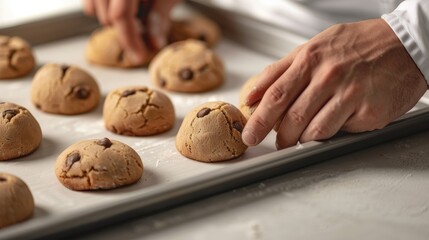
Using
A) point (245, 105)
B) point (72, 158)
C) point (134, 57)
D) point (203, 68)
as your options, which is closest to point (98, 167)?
point (72, 158)

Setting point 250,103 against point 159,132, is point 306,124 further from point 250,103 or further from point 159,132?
point 159,132

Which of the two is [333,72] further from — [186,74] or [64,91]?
[64,91]

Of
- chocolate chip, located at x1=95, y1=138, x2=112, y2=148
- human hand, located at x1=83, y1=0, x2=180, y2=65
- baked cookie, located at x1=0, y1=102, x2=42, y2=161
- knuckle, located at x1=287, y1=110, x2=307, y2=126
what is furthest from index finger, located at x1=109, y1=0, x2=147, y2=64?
knuckle, located at x1=287, y1=110, x2=307, y2=126

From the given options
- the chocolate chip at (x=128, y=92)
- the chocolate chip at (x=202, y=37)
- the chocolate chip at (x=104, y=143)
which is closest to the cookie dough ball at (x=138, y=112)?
the chocolate chip at (x=128, y=92)

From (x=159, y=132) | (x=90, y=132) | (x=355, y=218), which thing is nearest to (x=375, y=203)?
(x=355, y=218)

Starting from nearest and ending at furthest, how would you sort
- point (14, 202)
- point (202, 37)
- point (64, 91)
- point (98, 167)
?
point (14, 202), point (98, 167), point (64, 91), point (202, 37)

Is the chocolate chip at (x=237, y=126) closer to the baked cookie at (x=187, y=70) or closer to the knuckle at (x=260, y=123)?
the knuckle at (x=260, y=123)
